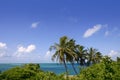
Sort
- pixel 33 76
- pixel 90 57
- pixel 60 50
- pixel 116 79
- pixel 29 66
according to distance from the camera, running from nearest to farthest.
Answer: pixel 116 79
pixel 33 76
pixel 29 66
pixel 60 50
pixel 90 57

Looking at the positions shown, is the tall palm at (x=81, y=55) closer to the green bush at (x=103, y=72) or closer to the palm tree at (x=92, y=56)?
the palm tree at (x=92, y=56)

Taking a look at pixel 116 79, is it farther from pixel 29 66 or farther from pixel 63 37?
pixel 63 37

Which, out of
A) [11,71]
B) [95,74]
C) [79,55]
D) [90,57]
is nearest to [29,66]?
[11,71]

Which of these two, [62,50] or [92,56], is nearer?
[62,50]

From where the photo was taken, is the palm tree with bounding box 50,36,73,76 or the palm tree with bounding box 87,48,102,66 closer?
the palm tree with bounding box 50,36,73,76

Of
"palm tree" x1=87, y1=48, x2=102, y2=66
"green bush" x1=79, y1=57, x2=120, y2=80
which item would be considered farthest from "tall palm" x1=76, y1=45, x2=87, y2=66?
"green bush" x1=79, y1=57, x2=120, y2=80

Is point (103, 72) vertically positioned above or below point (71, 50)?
below

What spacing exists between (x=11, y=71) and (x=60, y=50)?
38.0 meters

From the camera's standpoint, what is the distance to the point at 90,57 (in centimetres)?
10075

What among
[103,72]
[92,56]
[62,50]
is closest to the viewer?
[103,72]

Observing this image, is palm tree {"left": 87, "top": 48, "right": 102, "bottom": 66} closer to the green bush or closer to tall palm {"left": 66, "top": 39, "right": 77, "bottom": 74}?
tall palm {"left": 66, "top": 39, "right": 77, "bottom": 74}

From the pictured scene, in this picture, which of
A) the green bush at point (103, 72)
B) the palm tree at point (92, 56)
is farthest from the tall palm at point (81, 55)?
the green bush at point (103, 72)

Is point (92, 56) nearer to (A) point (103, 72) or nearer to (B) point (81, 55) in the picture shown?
(B) point (81, 55)

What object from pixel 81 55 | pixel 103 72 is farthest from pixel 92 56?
pixel 103 72
